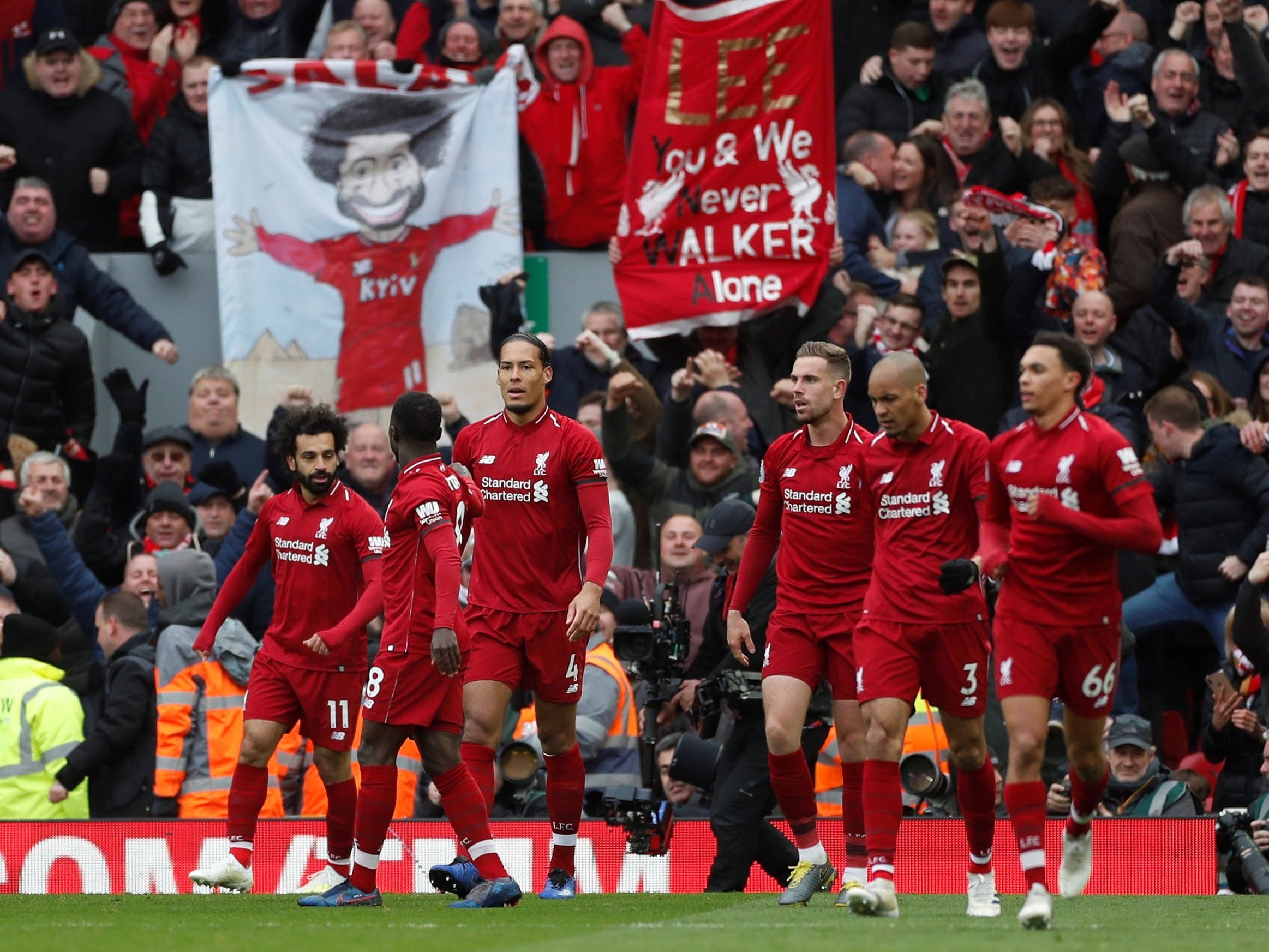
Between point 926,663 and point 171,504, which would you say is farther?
point 171,504

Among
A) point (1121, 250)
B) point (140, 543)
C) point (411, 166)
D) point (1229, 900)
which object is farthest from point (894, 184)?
point (1229, 900)

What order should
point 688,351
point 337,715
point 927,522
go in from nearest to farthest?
→ point 927,522
point 337,715
point 688,351

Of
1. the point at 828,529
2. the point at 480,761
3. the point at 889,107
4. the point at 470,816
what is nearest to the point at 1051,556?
the point at 828,529

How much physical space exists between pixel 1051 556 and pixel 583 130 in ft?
29.4

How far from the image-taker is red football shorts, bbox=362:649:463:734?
993cm

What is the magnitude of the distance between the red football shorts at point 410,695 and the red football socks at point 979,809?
235cm

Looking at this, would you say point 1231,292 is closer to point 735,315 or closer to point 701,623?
point 735,315

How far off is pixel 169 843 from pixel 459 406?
16.2 ft

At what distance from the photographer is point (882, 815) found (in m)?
9.27

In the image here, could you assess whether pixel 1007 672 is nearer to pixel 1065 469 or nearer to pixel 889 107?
pixel 1065 469

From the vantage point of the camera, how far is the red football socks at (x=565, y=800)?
423 inches

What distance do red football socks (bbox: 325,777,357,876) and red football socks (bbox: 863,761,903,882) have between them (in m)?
2.85

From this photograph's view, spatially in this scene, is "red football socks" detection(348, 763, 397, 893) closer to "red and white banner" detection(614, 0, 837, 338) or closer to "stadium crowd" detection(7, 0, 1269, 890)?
"stadium crowd" detection(7, 0, 1269, 890)

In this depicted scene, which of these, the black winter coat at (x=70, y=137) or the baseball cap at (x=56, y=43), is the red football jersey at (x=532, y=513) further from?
the baseball cap at (x=56, y=43)
